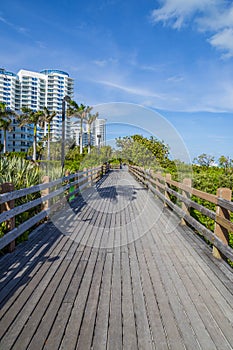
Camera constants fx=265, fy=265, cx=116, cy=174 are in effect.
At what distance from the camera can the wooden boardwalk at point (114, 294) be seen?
2.14 metres

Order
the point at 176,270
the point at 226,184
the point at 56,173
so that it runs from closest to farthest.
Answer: the point at 176,270, the point at 226,184, the point at 56,173

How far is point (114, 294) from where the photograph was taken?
2.83m

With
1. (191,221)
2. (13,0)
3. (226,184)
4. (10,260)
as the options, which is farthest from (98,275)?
(13,0)

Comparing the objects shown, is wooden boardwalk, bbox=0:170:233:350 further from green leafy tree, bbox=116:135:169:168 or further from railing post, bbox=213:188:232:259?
green leafy tree, bbox=116:135:169:168

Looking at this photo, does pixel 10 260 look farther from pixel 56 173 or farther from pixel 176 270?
pixel 56 173

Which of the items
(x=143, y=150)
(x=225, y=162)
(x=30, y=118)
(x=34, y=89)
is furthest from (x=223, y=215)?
(x=34, y=89)

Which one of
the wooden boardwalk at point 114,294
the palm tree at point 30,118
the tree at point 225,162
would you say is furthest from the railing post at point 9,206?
the palm tree at point 30,118

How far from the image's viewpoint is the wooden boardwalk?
7.03 feet

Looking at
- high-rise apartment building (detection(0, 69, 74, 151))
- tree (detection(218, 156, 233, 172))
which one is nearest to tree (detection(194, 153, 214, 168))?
tree (detection(218, 156, 233, 172))

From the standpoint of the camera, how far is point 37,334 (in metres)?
2.15

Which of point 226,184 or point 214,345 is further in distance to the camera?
point 226,184

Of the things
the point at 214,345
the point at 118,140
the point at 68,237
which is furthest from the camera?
the point at 118,140

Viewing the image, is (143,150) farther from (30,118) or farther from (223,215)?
(30,118)

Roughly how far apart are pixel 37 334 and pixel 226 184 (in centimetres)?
513
